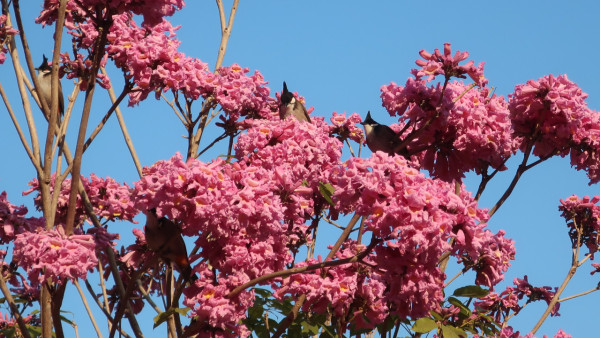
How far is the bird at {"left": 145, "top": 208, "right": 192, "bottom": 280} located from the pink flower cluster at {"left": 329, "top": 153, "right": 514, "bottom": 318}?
0.85 metres

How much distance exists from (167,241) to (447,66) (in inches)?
71.9

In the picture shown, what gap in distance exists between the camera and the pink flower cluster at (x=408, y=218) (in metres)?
3.53

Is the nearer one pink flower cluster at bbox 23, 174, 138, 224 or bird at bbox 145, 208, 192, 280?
bird at bbox 145, 208, 192, 280

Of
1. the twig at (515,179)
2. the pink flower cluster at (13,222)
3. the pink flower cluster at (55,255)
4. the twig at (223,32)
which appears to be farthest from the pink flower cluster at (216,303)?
the twig at (223,32)

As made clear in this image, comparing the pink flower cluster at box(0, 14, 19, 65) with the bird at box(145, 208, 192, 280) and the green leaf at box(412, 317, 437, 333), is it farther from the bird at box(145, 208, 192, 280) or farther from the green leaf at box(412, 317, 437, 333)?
the green leaf at box(412, 317, 437, 333)

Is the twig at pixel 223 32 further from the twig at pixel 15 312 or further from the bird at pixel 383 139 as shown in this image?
the twig at pixel 15 312

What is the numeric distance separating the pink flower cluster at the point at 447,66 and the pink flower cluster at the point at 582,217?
9.77 ft

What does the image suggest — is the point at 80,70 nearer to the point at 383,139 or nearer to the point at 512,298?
the point at 383,139

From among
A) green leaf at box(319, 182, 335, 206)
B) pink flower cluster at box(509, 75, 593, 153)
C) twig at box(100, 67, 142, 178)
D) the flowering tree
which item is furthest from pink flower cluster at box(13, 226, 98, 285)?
pink flower cluster at box(509, 75, 593, 153)

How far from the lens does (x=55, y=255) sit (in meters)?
4.18

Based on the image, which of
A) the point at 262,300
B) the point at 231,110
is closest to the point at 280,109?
the point at 231,110

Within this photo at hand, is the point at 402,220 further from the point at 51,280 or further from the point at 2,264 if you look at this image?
the point at 2,264

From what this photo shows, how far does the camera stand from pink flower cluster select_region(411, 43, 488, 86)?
460cm

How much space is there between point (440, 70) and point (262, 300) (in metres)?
1.69
